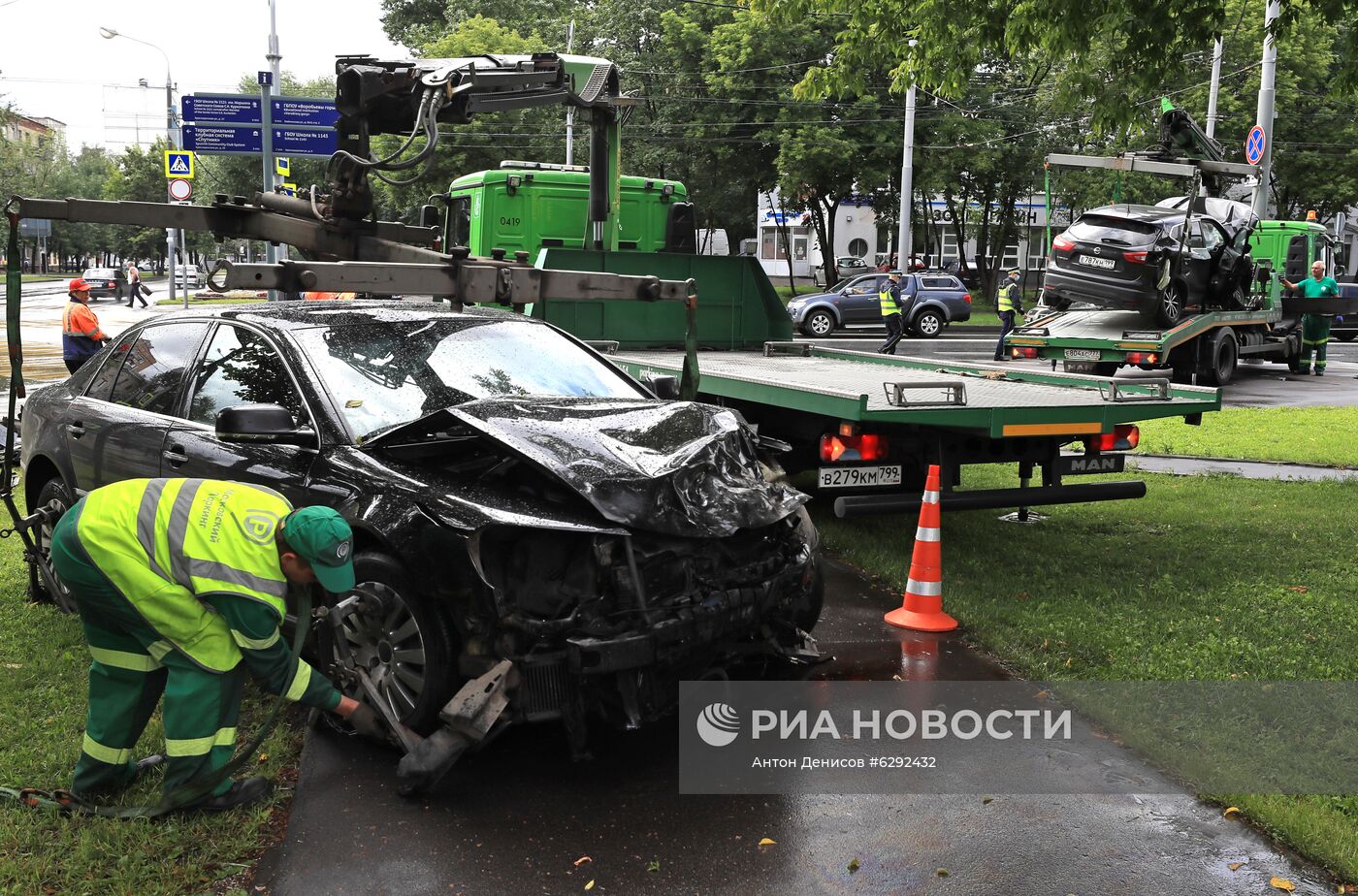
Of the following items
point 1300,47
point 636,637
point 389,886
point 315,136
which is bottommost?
point 389,886

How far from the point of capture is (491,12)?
5000 cm

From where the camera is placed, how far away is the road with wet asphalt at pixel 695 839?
3486mm

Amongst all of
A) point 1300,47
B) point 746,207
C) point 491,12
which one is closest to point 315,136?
point 746,207

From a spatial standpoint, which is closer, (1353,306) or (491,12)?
(1353,306)

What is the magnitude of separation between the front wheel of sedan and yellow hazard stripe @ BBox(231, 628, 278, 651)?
1511cm

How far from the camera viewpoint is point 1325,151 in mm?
38375

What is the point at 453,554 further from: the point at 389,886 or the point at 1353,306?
the point at 1353,306

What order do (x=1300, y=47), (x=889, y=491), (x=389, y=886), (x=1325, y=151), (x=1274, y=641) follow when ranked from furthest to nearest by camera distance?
(x=1325, y=151) → (x=1300, y=47) → (x=889, y=491) → (x=1274, y=641) → (x=389, y=886)

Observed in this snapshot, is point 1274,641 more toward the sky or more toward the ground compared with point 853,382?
more toward the ground

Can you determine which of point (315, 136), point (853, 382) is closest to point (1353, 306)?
point (853, 382)

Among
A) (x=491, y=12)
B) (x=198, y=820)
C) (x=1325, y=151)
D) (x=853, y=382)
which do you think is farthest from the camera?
(x=491, y=12)

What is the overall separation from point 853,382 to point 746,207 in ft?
118

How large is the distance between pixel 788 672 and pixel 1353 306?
19.2 meters

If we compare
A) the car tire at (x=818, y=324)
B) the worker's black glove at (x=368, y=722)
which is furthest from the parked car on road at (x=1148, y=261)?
the worker's black glove at (x=368, y=722)
